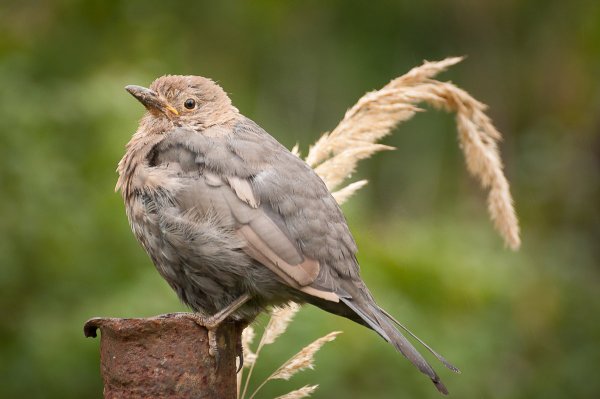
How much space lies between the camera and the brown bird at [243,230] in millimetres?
3664

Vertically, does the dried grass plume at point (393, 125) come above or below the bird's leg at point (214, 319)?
above

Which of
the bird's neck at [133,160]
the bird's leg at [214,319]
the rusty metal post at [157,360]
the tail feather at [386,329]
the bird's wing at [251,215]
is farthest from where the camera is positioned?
the bird's neck at [133,160]

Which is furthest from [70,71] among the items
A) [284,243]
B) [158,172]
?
[284,243]

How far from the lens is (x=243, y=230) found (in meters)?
3.71

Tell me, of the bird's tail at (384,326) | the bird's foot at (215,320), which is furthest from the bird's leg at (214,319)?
the bird's tail at (384,326)

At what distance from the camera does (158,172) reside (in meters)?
3.90

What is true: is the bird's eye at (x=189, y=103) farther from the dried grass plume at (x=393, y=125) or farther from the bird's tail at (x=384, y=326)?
the bird's tail at (x=384, y=326)

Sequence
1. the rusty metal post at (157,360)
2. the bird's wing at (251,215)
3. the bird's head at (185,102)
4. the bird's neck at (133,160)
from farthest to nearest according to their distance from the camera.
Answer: the bird's head at (185,102), the bird's neck at (133,160), the bird's wing at (251,215), the rusty metal post at (157,360)

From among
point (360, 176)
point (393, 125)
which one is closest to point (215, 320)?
point (393, 125)

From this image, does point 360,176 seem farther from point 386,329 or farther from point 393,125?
point 386,329

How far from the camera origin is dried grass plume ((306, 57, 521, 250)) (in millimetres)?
3924

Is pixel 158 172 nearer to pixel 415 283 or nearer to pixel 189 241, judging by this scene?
pixel 189 241

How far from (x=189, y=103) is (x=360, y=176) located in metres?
4.06

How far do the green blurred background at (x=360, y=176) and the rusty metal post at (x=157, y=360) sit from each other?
7.41 feet
